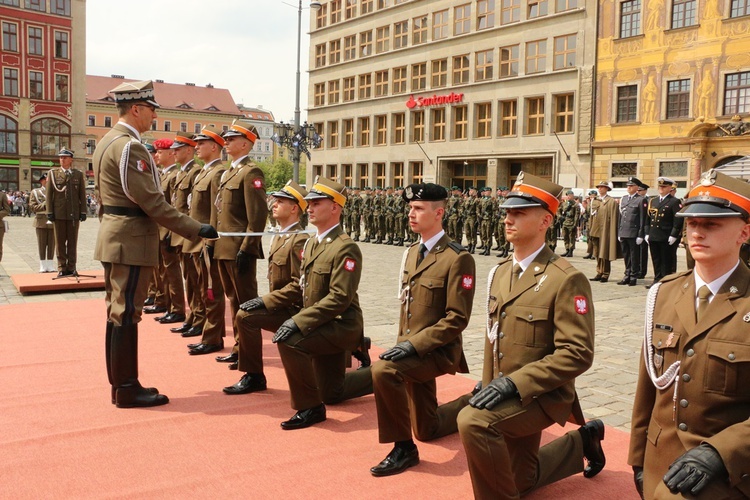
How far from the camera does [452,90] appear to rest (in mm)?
38156

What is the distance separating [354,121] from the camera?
4569 centimetres

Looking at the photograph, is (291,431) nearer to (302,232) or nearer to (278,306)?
(278,306)

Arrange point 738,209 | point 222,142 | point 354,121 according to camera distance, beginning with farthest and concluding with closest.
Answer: point 354,121 < point 222,142 < point 738,209

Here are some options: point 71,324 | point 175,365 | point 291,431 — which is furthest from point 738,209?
point 71,324

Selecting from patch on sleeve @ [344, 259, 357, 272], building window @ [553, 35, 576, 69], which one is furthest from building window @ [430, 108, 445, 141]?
patch on sleeve @ [344, 259, 357, 272]

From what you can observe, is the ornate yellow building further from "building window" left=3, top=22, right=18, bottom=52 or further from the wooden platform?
"building window" left=3, top=22, right=18, bottom=52

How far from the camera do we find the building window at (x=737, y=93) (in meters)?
25.6

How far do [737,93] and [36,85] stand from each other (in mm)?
51174

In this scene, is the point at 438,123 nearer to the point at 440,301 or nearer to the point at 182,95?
the point at 440,301

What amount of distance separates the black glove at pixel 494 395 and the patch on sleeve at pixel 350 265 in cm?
180

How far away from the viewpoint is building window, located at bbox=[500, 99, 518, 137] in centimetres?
3494

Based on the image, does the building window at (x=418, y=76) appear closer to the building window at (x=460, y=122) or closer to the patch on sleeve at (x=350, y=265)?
the building window at (x=460, y=122)

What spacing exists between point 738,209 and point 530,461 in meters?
1.71

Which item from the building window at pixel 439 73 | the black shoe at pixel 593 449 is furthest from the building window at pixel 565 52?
the black shoe at pixel 593 449
